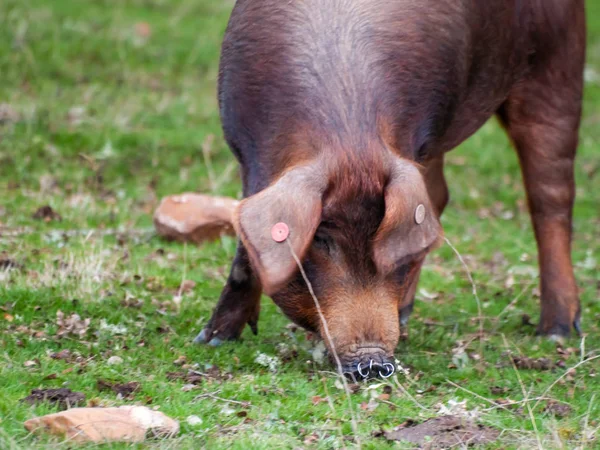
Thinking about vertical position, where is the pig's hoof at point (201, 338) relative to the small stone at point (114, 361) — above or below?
below

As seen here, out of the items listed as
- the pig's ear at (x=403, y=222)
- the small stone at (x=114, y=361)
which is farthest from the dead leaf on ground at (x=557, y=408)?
the small stone at (x=114, y=361)

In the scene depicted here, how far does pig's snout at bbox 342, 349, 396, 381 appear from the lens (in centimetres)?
440

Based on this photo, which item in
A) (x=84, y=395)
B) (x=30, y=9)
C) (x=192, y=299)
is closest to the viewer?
(x=84, y=395)

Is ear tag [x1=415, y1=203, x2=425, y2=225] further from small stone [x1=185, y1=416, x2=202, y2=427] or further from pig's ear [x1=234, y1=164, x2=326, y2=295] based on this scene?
small stone [x1=185, y1=416, x2=202, y2=427]

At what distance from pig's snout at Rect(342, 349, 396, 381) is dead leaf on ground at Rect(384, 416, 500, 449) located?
0.89 ft

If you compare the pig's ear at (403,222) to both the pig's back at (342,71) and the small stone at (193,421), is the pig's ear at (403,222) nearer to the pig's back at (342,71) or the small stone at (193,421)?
the pig's back at (342,71)

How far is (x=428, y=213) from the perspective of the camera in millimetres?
4480

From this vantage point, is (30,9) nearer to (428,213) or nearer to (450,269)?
(450,269)

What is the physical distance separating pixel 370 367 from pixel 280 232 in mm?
671

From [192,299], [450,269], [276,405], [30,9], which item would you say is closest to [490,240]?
[450,269]

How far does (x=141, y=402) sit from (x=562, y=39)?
326 centimetres

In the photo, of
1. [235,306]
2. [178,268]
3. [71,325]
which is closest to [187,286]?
[178,268]

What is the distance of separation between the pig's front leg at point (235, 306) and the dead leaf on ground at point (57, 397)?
44.2 inches

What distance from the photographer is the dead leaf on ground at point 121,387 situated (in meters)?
4.45
